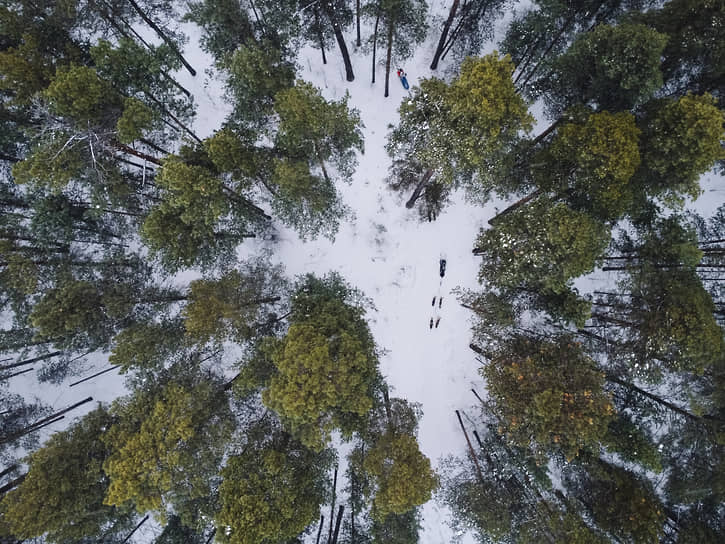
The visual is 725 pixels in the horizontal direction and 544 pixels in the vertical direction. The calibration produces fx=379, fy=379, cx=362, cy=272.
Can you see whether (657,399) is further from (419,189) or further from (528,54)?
(528,54)

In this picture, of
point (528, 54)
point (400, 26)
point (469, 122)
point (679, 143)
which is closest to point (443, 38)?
point (400, 26)

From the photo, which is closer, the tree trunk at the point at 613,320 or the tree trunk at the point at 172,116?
the tree trunk at the point at 613,320

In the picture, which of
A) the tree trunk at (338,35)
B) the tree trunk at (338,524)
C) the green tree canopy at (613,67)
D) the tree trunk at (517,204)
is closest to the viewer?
the green tree canopy at (613,67)

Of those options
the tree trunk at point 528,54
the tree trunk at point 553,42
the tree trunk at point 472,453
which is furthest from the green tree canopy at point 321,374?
the tree trunk at point 528,54

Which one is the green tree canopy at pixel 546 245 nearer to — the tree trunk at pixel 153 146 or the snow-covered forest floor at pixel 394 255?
the snow-covered forest floor at pixel 394 255

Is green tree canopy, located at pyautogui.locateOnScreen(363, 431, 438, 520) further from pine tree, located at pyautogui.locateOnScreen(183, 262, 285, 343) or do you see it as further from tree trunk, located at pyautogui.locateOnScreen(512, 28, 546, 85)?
tree trunk, located at pyautogui.locateOnScreen(512, 28, 546, 85)

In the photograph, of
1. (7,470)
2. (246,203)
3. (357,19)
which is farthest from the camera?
(357,19)
